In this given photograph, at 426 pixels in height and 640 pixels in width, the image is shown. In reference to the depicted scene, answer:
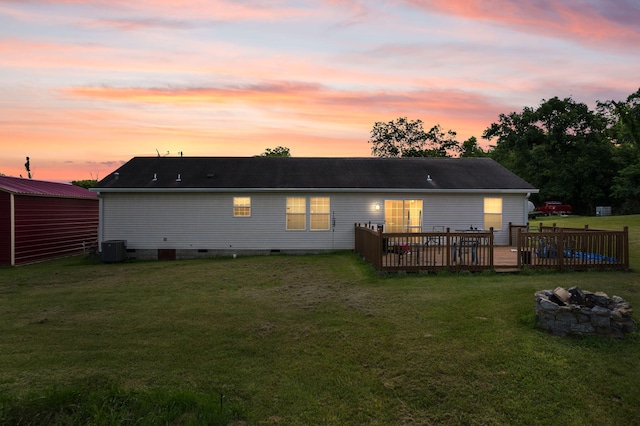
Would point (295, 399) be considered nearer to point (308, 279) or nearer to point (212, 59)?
point (308, 279)

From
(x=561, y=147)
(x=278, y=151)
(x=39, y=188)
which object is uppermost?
(x=278, y=151)

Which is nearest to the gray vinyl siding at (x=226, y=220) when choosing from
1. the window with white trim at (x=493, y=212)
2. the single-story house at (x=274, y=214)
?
the single-story house at (x=274, y=214)

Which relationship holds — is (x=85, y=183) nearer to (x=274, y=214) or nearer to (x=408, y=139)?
(x=274, y=214)

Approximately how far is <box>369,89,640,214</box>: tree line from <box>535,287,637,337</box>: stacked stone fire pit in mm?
40039

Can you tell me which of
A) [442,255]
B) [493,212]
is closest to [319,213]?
[442,255]

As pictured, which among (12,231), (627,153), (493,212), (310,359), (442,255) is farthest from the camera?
(627,153)

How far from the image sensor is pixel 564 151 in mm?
43844

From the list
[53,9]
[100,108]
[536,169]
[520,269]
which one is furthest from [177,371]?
[536,169]

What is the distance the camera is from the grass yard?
3.96 m

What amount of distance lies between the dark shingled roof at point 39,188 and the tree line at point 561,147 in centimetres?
3383

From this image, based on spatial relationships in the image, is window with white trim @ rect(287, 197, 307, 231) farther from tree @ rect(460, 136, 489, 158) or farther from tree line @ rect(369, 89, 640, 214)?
tree @ rect(460, 136, 489, 158)

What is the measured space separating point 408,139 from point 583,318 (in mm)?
41790

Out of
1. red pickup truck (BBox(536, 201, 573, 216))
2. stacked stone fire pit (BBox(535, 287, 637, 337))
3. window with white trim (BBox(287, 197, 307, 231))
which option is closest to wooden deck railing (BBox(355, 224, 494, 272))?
stacked stone fire pit (BBox(535, 287, 637, 337))

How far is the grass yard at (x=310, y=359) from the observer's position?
396 centimetres
